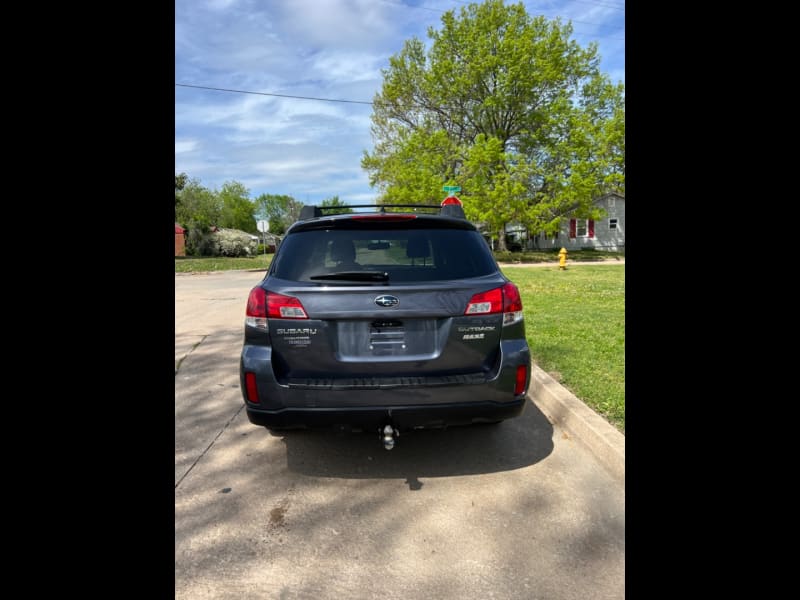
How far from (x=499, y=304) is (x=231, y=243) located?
138ft

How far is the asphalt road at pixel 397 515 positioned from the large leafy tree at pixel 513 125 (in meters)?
25.3

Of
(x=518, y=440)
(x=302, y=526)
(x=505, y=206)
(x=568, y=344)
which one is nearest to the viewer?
(x=302, y=526)

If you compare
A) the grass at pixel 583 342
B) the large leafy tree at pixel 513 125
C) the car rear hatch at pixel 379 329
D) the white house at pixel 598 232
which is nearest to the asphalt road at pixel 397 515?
the grass at pixel 583 342

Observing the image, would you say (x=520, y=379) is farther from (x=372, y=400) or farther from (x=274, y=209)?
(x=274, y=209)

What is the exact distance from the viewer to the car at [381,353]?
2.93 metres

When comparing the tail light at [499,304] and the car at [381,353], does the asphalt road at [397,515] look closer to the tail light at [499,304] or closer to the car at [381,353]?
the car at [381,353]

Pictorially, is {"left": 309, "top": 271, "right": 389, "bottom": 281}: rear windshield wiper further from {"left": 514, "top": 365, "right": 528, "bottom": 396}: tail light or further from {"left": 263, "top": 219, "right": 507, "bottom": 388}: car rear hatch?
{"left": 514, "top": 365, "right": 528, "bottom": 396}: tail light

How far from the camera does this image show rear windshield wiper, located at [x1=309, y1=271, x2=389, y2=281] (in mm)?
3057
